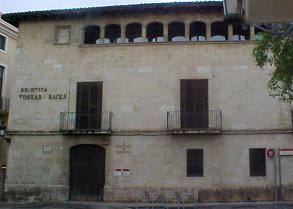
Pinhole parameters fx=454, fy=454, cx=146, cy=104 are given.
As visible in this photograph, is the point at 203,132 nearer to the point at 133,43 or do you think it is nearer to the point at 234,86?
the point at 234,86

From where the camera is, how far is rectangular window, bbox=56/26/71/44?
25.3 metres

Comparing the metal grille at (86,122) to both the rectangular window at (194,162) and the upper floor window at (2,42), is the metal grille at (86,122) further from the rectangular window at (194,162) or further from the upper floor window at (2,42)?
the upper floor window at (2,42)

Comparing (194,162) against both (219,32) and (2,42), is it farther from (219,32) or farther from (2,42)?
(2,42)

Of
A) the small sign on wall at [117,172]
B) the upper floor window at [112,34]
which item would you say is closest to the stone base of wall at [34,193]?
the small sign on wall at [117,172]

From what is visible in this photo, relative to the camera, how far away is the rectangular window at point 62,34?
25.3 metres

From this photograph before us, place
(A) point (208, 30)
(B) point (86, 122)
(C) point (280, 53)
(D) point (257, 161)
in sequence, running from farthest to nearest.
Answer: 1. (A) point (208, 30)
2. (B) point (86, 122)
3. (D) point (257, 161)
4. (C) point (280, 53)

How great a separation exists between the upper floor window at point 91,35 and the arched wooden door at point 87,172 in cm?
599

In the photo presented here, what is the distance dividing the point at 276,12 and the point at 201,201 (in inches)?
743

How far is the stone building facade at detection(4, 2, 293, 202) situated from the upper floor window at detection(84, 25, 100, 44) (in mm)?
60

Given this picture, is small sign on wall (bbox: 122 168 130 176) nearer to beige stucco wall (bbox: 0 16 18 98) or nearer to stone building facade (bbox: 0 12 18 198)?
stone building facade (bbox: 0 12 18 198)

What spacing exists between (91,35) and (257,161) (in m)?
11.4

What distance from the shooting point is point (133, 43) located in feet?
80.2

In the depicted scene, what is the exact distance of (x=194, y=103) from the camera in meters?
23.3

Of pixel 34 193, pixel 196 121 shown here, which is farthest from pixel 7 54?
pixel 196 121
